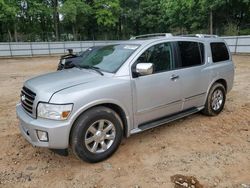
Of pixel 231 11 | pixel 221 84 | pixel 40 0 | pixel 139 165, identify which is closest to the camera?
pixel 139 165

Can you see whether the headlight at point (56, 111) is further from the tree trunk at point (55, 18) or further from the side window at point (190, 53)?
the tree trunk at point (55, 18)

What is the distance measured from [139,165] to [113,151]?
42 cm

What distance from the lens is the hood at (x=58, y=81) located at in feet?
10.3

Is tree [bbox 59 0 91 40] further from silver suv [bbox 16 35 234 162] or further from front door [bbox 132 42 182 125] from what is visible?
front door [bbox 132 42 182 125]

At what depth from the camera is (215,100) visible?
504cm

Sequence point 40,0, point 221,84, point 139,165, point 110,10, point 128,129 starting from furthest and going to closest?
point 110,10 < point 40,0 < point 221,84 < point 128,129 < point 139,165

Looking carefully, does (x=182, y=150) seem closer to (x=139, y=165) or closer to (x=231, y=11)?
(x=139, y=165)

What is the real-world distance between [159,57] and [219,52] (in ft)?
5.80

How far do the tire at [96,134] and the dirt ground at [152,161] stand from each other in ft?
0.53

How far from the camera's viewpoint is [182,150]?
371cm

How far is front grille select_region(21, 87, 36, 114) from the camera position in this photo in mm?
3250

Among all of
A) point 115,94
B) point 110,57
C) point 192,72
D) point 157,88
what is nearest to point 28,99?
point 115,94

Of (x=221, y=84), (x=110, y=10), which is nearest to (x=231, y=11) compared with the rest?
(x=110, y=10)

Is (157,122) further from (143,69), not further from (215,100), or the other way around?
(215,100)
